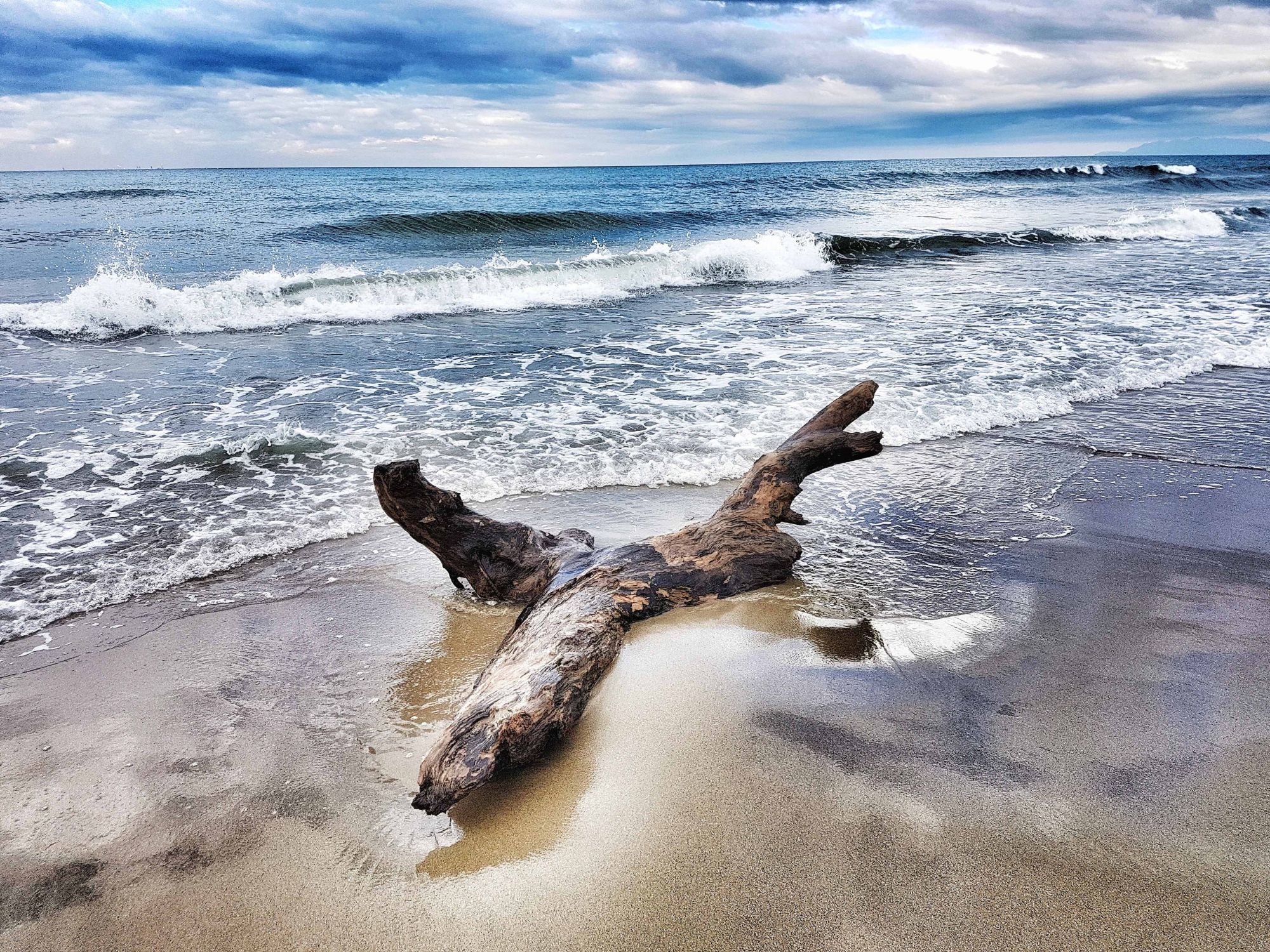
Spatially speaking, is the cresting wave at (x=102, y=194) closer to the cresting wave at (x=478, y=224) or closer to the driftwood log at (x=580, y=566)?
the cresting wave at (x=478, y=224)

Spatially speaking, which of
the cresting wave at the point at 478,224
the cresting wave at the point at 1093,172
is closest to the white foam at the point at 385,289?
the cresting wave at the point at 478,224

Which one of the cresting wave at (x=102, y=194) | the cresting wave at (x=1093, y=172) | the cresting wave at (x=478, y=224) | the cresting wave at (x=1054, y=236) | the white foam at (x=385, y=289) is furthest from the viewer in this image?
the cresting wave at (x=1093, y=172)

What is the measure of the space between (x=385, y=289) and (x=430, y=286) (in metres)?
0.91

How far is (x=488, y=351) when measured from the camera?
34.7 ft

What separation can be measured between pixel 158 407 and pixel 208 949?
7.08 metres

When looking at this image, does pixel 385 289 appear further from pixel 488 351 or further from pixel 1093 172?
pixel 1093 172

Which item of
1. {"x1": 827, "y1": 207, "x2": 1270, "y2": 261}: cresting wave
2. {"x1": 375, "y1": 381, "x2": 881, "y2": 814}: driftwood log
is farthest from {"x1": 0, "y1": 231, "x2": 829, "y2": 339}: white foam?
{"x1": 375, "y1": 381, "x2": 881, "y2": 814}: driftwood log

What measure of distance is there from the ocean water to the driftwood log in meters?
1.60

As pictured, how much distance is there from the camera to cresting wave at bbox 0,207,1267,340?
1215cm

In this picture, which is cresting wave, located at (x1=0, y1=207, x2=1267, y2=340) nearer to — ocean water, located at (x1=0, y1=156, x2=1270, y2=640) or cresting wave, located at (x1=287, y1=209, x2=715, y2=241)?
ocean water, located at (x1=0, y1=156, x2=1270, y2=640)

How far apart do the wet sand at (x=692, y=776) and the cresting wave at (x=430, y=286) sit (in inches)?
387

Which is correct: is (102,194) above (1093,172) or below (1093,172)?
below

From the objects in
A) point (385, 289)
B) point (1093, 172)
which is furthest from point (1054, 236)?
point (1093, 172)

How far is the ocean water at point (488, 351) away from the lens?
5.78 meters
